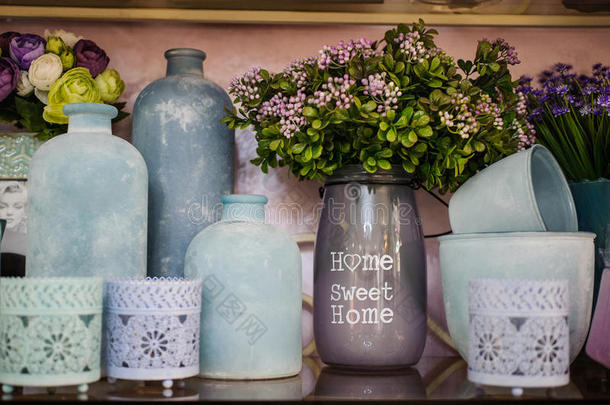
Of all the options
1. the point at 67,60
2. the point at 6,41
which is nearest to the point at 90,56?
the point at 67,60

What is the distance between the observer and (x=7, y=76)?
1107mm

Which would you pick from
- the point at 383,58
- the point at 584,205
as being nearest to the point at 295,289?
the point at 383,58

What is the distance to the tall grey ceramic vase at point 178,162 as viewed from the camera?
1.10 m

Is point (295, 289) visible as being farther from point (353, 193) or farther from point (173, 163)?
point (173, 163)

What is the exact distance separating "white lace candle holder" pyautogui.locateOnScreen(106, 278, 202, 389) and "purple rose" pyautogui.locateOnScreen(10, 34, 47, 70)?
485 millimetres

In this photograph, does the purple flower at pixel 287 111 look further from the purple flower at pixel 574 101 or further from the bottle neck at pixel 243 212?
the purple flower at pixel 574 101

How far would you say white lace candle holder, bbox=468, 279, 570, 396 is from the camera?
0.80 meters

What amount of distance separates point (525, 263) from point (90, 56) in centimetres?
77

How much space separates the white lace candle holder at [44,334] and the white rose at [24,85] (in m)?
0.44

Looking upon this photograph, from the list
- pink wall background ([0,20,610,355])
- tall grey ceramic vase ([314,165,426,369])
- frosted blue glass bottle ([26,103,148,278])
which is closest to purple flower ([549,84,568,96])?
pink wall background ([0,20,610,355])

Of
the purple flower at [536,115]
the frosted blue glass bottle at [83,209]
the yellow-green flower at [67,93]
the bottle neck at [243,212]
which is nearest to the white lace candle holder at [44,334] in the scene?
the frosted blue glass bottle at [83,209]

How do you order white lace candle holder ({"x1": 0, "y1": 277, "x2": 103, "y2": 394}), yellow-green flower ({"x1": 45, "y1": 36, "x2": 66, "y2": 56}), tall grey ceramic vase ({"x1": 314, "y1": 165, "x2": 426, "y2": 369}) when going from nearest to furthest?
white lace candle holder ({"x1": 0, "y1": 277, "x2": 103, "y2": 394}), tall grey ceramic vase ({"x1": 314, "y1": 165, "x2": 426, "y2": 369}), yellow-green flower ({"x1": 45, "y1": 36, "x2": 66, "y2": 56})

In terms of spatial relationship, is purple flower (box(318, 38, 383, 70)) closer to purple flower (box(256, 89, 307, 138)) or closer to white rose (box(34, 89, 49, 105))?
purple flower (box(256, 89, 307, 138))

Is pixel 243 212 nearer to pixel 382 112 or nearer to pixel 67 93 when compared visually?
pixel 382 112
